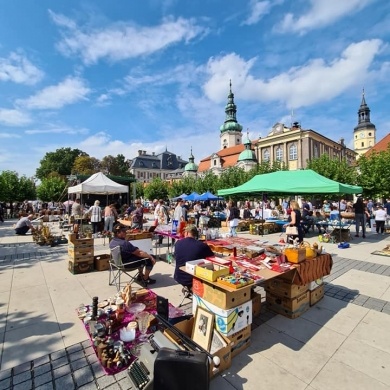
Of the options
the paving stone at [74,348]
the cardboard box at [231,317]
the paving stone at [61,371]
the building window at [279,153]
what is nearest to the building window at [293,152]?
the building window at [279,153]

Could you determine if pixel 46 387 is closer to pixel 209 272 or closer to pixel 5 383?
pixel 5 383

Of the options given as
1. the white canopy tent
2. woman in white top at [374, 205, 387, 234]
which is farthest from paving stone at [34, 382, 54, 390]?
woman in white top at [374, 205, 387, 234]

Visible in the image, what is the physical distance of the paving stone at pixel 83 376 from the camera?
2400 mm

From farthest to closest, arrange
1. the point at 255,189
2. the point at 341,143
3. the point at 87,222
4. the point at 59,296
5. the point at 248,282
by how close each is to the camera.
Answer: the point at 341,143 < the point at 87,222 < the point at 255,189 < the point at 59,296 < the point at 248,282

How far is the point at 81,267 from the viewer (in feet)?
19.2

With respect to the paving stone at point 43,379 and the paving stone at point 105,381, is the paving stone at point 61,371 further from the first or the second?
the paving stone at point 105,381

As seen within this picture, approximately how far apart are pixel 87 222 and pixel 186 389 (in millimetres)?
12544

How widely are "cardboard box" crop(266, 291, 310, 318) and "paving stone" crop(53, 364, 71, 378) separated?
303cm

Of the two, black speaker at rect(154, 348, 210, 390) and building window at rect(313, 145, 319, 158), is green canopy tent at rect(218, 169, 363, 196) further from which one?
building window at rect(313, 145, 319, 158)

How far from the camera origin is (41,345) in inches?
118

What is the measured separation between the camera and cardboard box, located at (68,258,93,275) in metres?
5.77

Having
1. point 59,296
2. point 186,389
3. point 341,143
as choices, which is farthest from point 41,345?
point 341,143

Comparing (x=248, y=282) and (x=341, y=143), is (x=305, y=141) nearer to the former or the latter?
(x=341, y=143)

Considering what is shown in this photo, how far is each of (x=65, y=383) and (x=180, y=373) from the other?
1.29 m
